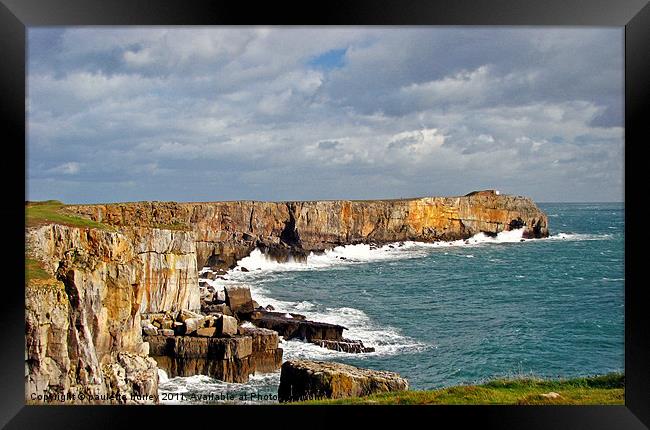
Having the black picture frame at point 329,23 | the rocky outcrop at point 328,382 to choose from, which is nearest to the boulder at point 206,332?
the rocky outcrop at point 328,382

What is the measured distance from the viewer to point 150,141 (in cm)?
1199

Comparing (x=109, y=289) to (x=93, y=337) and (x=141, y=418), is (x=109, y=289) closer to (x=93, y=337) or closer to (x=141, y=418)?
(x=93, y=337)

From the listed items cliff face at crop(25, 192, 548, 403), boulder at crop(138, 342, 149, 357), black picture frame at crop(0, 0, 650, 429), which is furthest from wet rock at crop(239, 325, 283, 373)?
black picture frame at crop(0, 0, 650, 429)

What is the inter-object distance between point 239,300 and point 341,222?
11.3 m

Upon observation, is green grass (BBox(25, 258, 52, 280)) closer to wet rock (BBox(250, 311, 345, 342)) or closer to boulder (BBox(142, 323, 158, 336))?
boulder (BBox(142, 323, 158, 336))

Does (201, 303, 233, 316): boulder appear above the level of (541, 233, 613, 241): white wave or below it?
Answer: below

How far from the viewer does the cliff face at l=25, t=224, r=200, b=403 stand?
5.51 m

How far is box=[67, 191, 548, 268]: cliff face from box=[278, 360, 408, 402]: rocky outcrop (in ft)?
42.7

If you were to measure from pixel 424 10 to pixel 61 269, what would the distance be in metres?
5.59

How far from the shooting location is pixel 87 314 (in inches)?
262

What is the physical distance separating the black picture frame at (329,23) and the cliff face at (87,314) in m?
1.29

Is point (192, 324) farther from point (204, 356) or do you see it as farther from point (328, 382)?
point (328, 382)

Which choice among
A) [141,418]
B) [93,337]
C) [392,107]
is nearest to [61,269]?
[93,337]
